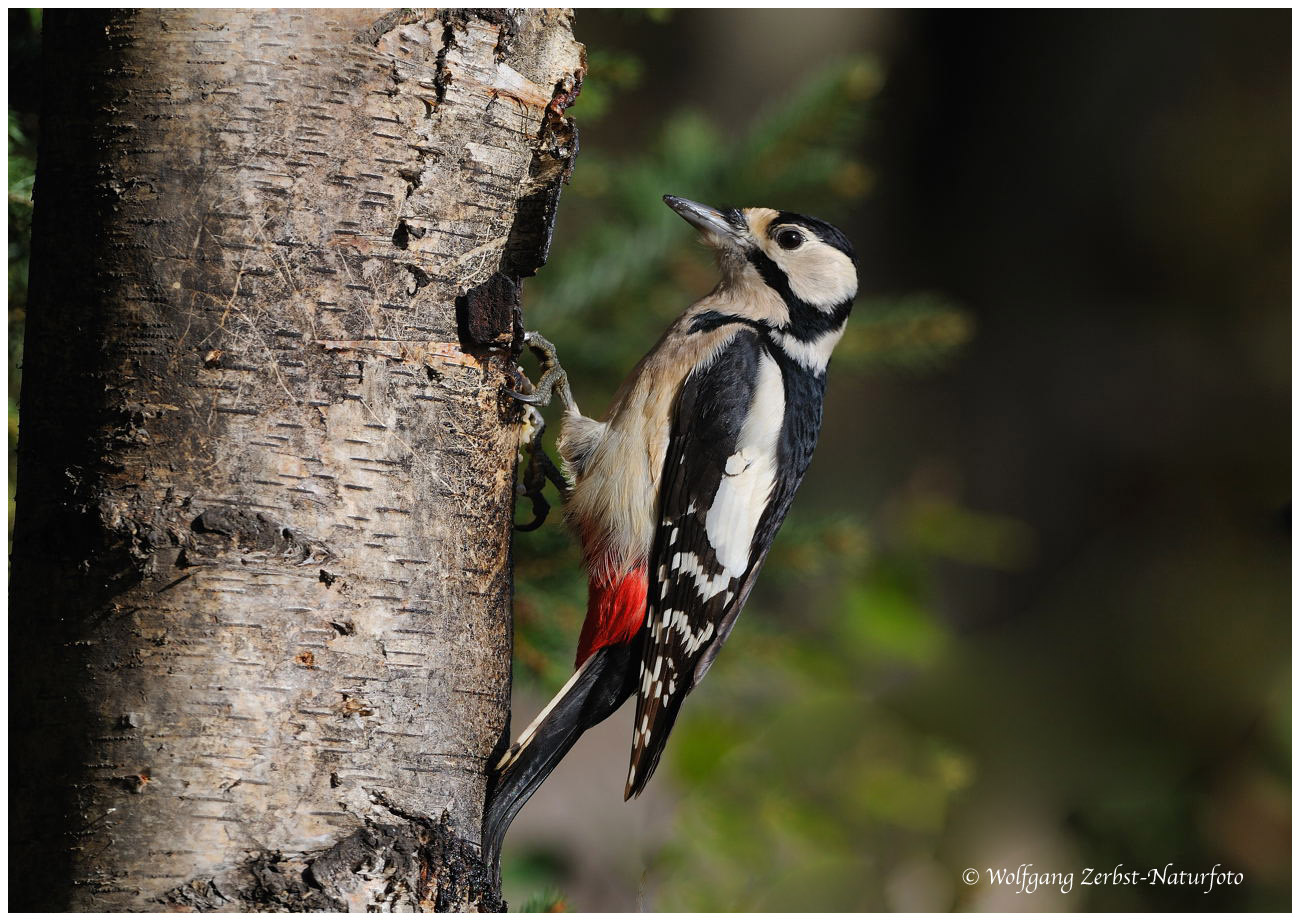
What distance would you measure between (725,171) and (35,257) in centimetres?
185

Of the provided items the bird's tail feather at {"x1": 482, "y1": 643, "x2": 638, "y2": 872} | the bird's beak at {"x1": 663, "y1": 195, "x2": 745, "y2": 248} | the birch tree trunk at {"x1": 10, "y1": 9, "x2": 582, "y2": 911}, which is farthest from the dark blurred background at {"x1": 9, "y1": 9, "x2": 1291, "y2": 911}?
the birch tree trunk at {"x1": 10, "y1": 9, "x2": 582, "y2": 911}

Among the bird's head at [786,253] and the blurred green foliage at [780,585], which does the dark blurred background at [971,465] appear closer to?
the blurred green foliage at [780,585]

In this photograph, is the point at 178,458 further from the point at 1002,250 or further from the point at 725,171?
the point at 1002,250

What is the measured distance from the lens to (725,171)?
2.99 m

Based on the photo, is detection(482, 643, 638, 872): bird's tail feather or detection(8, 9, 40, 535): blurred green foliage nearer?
detection(482, 643, 638, 872): bird's tail feather

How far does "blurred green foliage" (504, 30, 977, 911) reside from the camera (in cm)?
267

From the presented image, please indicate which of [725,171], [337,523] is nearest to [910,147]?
[725,171]

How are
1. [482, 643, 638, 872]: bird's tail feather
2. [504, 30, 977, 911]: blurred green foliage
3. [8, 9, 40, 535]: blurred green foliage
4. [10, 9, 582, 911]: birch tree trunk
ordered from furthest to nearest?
[504, 30, 977, 911]: blurred green foliage, [8, 9, 40, 535]: blurred green foliage, [482, 643, 638, 872]: bird's tail feather, [10, 9, 582, 911]: birch tree trunk

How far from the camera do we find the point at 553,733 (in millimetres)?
1906

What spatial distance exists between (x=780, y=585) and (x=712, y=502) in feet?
2.53

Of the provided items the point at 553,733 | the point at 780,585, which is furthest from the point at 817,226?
the point at 553,733

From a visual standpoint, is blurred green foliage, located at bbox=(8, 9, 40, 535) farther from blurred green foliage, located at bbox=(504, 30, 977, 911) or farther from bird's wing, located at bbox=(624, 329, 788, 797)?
bird's wing, located at bbox=(624, 329, 788, 797)

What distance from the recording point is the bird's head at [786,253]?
275cm

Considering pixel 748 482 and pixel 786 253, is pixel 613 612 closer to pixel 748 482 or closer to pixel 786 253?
pixel 748 482
